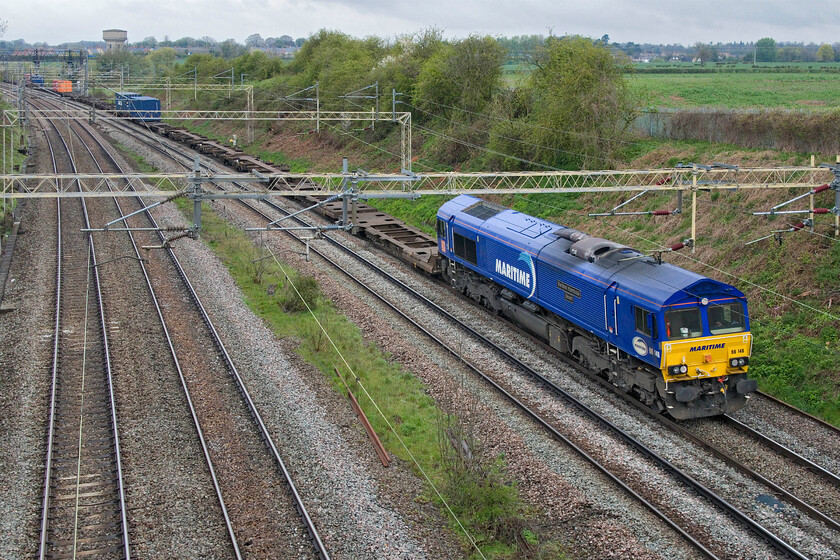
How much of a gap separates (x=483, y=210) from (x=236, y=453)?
46.2 feet

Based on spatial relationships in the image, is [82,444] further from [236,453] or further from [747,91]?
[747,91]

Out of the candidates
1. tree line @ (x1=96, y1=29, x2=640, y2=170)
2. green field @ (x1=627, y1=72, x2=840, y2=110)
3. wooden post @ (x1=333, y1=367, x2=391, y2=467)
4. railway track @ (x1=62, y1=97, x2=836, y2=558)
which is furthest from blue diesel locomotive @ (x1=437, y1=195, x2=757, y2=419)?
green field @ (x1=627, y1=72, x2=840, y2=110)

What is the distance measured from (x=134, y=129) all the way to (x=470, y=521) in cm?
7464

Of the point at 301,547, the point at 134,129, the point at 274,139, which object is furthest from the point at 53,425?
the point at 134,129

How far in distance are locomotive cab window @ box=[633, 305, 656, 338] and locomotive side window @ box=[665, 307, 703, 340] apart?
32 centimetres

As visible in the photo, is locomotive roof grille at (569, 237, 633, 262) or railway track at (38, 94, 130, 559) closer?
railway track at (38, 94, 130, 559)

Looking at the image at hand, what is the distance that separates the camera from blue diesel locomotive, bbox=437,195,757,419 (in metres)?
17.8

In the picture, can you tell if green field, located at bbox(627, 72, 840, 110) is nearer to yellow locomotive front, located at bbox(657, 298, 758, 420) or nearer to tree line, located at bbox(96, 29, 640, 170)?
tree line, located at bbox(96, 29, 640, 170)

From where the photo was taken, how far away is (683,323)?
17812 millimetres

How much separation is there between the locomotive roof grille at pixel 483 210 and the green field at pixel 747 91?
1796 cm

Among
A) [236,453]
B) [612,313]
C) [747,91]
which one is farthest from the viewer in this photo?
[747,91]

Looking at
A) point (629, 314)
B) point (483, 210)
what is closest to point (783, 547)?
point (629, 314)

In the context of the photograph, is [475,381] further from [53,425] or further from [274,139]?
[274,139]

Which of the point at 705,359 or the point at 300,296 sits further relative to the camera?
the point at 300,296
